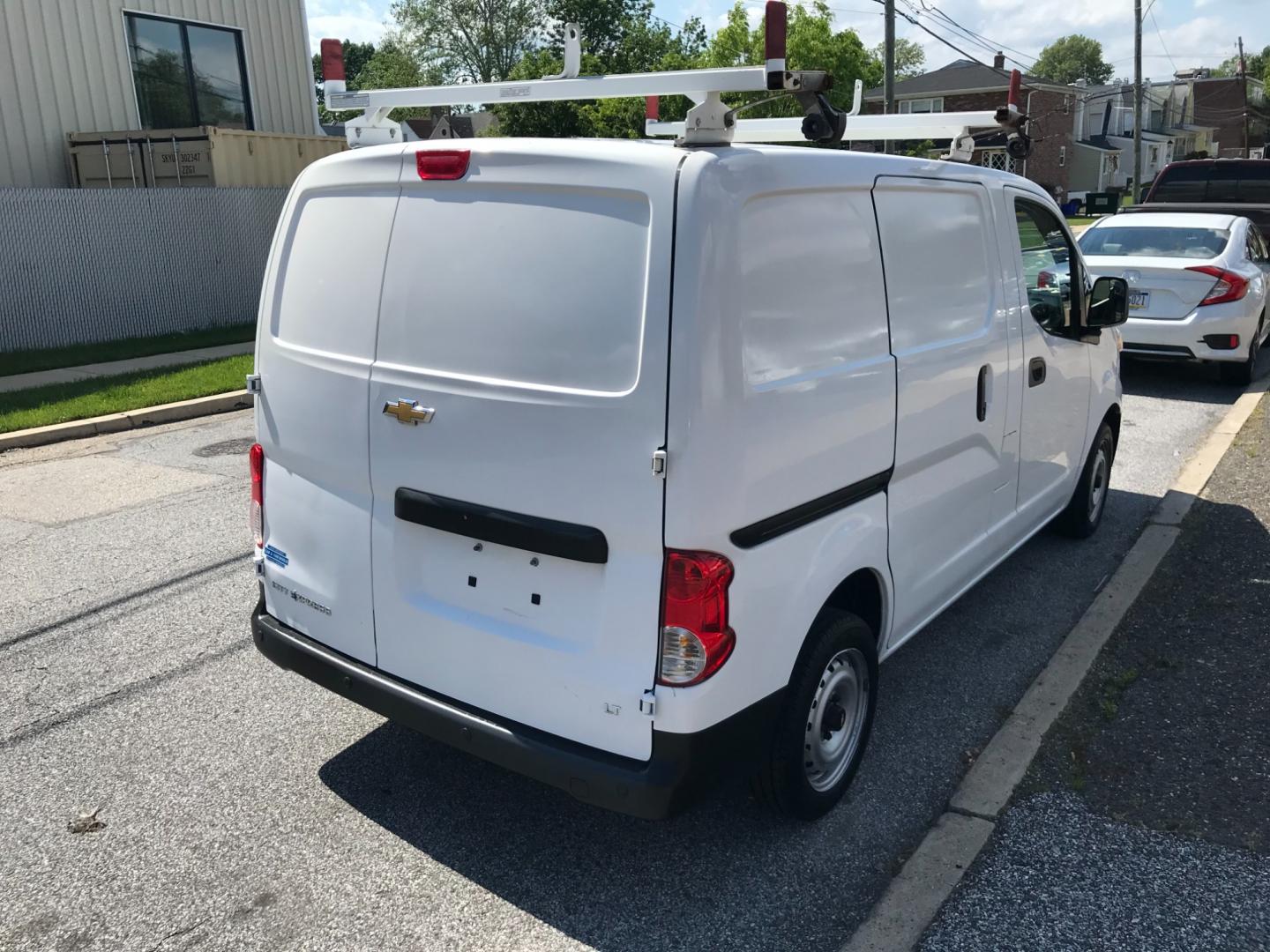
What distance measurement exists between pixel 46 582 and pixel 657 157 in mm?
4501

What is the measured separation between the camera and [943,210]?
3908 mm

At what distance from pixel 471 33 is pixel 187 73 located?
50142 mm

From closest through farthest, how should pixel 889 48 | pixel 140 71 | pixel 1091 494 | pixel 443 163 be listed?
pixel 443 163 < pixel 1091 494 < pixel 140 71 < pixel 889 48

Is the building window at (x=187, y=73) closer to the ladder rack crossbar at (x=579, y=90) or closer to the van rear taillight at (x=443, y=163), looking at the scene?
the ladder rack crossbar at (x=579, y=90)

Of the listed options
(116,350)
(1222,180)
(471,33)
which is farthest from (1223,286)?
(471,33)

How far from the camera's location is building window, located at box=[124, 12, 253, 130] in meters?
15.9

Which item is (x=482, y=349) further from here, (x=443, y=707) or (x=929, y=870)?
(x=929, y=870)

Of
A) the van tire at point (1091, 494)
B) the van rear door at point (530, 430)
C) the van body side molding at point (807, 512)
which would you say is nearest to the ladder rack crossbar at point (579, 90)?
the van rear door at point (530, 430)

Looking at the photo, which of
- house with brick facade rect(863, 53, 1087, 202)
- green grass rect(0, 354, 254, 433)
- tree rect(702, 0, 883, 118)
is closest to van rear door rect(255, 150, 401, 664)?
green grass rect(0, 354, 254, 433)

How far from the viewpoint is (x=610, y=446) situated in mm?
2740

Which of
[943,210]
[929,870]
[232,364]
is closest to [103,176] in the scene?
[232,364]

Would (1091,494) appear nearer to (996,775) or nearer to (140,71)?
(996,775)

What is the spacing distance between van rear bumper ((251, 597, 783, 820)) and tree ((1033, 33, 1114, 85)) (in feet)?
510

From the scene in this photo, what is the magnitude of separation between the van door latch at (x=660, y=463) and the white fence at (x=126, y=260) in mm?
12291
